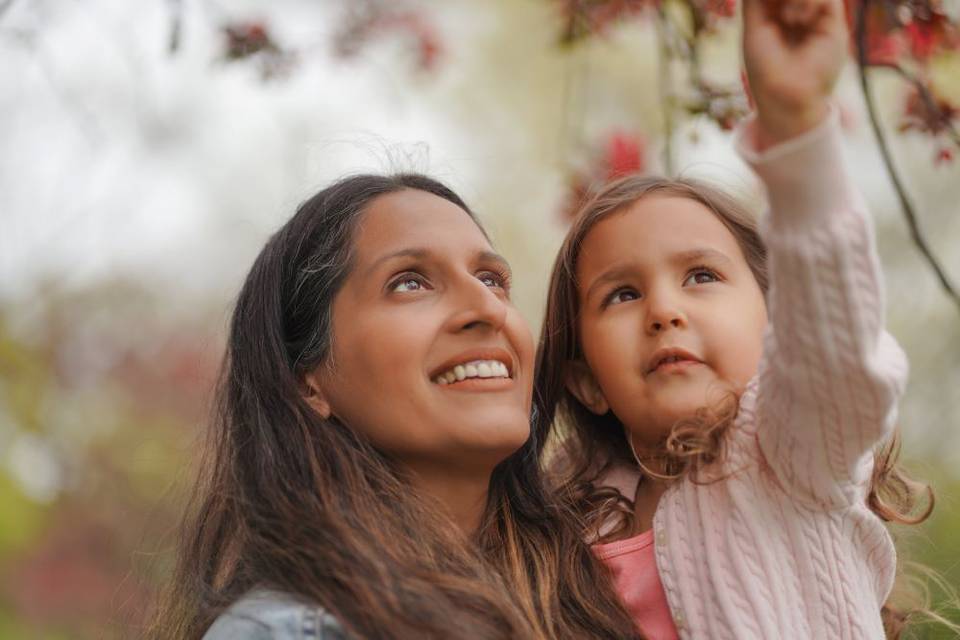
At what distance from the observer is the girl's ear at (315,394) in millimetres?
2316

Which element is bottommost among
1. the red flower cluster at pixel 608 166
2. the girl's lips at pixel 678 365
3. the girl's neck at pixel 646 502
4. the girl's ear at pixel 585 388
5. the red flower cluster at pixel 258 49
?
the girl's neck at pixel 646 502

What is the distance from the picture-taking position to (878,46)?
7.86 ft

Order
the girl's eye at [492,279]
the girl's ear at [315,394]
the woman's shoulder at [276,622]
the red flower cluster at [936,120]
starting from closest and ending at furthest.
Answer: the woman's shoulder at [276,622]
the red flower cluster at [936,120]
the girl's ear at [315,394]
the girl's eye at [492,279]

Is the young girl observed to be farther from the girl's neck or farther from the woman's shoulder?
the woman's shoulder

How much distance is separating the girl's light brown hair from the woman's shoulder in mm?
676

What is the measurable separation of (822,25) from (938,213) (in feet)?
19.5

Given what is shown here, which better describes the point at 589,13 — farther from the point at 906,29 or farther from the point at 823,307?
the point at 823,307

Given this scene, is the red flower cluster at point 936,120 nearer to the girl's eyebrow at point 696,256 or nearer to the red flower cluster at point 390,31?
the girl's eyebrow at point 696,256

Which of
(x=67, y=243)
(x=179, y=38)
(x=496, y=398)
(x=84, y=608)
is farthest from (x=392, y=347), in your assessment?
(x=84, y=608)

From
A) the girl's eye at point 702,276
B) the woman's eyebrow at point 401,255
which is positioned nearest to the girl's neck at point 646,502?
the girl's eye at point 702,276

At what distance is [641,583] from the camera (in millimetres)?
2270

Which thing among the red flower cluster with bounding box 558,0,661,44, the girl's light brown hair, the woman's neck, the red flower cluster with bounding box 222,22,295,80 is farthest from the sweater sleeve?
the red flower cluster with bounding box 222,22,295,80

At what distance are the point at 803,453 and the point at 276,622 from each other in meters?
0.82

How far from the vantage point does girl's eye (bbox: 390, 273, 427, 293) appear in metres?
2.32
